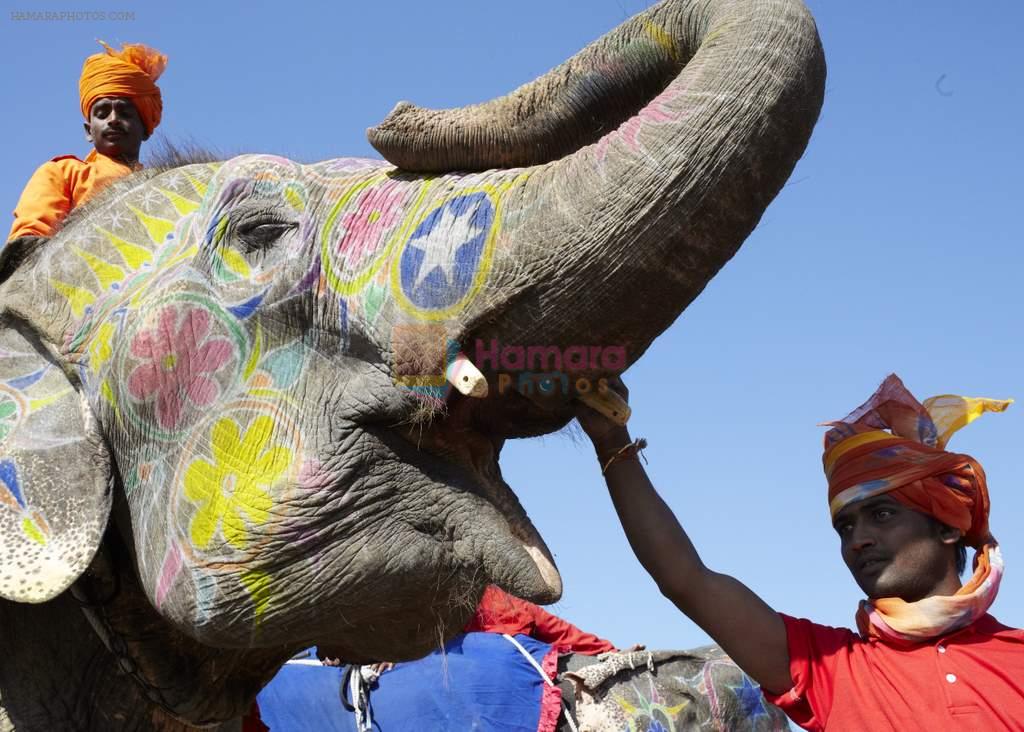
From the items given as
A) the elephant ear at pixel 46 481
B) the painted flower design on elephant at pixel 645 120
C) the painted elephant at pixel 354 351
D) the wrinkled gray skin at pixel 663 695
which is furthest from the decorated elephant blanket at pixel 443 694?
the painted flower design on elephant at pixel 645 120

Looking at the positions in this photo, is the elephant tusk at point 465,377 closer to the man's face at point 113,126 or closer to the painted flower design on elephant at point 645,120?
the painted flower design on elephant at point 645,120

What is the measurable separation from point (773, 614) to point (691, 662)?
3.77 metres

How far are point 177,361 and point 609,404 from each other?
876 millimetres

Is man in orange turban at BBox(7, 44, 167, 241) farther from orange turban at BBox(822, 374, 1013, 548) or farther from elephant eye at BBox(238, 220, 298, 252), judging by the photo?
orange turban at BBox(822, 374, 1013, 548)

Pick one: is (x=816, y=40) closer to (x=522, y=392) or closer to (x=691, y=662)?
(x=522, y=392)

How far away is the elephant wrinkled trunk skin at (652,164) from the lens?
A: 6.66ft

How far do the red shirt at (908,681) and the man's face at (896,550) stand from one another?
5.3 inches

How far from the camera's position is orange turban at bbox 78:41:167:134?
4.36 meters

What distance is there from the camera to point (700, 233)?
2047 mm

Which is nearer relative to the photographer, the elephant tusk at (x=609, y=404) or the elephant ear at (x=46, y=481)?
the elephant tusk at (x=609, y=404)

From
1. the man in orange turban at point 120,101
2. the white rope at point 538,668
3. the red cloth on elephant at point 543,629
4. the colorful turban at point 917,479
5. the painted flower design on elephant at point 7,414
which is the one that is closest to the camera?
the painted flower design on elephant at point 7,414

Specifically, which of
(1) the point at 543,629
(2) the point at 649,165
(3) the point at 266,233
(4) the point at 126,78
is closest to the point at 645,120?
(2) the point at 649,165

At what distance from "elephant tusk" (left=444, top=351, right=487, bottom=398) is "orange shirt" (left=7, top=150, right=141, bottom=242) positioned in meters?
1.45

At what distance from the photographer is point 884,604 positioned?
9.64 ft
